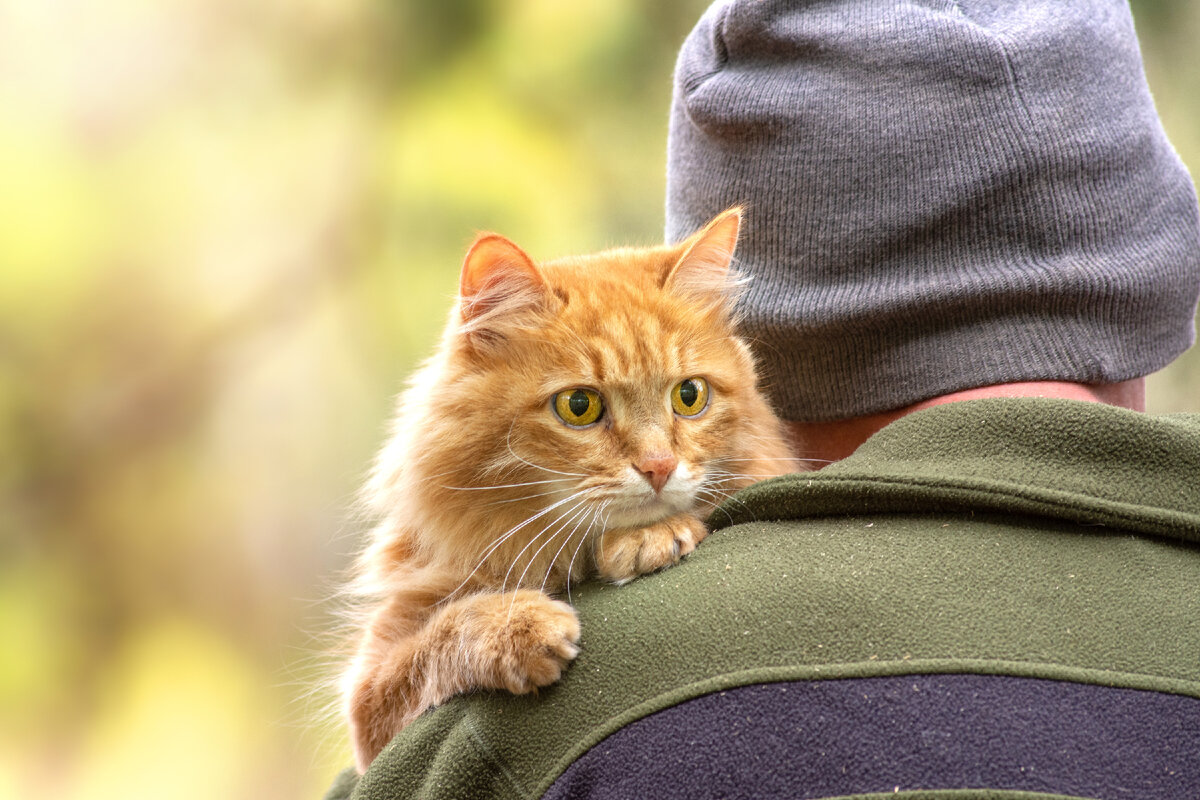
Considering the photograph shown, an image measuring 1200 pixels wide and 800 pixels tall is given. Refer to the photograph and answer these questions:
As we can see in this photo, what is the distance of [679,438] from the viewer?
4.23ft

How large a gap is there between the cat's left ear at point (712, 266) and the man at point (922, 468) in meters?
0.04

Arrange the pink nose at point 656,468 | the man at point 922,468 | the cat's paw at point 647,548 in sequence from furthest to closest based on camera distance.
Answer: the pink nose at point 656,468, the cat's paw at point 647,548, the man at point 922,468

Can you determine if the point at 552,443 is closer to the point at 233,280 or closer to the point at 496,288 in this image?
the point at 496,288

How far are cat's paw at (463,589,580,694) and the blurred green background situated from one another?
1.34 m

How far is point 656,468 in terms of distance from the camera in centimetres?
121

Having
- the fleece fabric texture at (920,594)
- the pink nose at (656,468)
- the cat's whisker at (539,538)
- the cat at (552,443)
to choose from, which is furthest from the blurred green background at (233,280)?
the fleece fabric texture at (920,594)

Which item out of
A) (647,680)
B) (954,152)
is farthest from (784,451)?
(647,680)

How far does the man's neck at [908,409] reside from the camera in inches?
46.4

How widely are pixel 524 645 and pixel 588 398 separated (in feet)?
1.24

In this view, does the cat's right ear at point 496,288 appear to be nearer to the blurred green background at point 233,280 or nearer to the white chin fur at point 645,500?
the white chin fur at point 645,500

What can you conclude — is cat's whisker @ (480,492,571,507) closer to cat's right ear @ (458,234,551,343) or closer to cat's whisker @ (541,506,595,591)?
cat's whisker @ (541,506,595,591)

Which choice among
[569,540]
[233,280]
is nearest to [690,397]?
[569,540]

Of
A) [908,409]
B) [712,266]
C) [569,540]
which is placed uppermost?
[712,266]

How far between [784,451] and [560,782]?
67 cm
